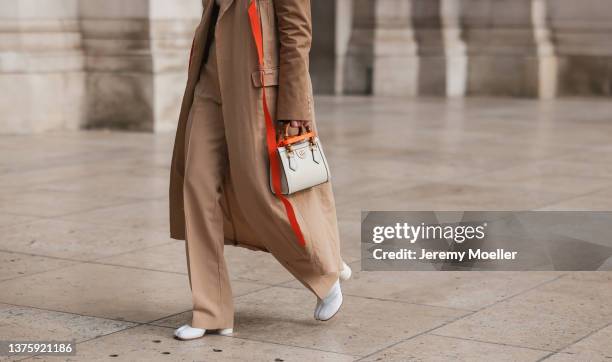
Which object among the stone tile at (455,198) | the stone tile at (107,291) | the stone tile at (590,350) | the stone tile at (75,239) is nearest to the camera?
the stone tile at (590,350)

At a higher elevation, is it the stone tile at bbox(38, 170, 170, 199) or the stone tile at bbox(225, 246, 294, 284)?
the stone tile at bbox(225, 246, 294, 284)

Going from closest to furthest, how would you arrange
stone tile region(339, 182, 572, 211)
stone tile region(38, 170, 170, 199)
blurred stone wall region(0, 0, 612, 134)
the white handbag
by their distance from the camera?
the white handbag < stone tile region(339, 182, 572, 211) < stone tile region(38, 170, 170, 199) < blurred stone wall region(0, 0, 612, 134)

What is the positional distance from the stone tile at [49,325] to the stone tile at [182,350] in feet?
0.43

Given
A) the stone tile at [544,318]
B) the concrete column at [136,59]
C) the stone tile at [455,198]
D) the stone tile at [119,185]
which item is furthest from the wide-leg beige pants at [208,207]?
the concrete column at [136,59]

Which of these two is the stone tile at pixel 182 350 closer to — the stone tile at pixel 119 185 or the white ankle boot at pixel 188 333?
the white ankle boot at pixel 188 333

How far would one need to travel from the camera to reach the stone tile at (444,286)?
591cm

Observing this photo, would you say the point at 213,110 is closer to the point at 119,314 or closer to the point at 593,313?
the point at 119,314

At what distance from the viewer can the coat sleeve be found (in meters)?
5.00

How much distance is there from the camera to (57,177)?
32.7 ft

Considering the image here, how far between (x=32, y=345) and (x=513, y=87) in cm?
1527

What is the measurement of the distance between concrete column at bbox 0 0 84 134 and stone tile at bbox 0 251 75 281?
21.7 feet

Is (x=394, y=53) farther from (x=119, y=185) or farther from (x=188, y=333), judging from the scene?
(x=188, y=333)

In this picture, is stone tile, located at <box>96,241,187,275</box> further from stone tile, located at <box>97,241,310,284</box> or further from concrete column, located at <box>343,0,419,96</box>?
concrete column, located at <box>343,0,419,96</box>

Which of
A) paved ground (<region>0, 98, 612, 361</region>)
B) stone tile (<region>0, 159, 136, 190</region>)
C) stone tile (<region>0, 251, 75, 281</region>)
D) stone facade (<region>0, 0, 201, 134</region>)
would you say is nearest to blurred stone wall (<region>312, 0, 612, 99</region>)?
stone facade (<region>0, 0, 201, 134</region>)
